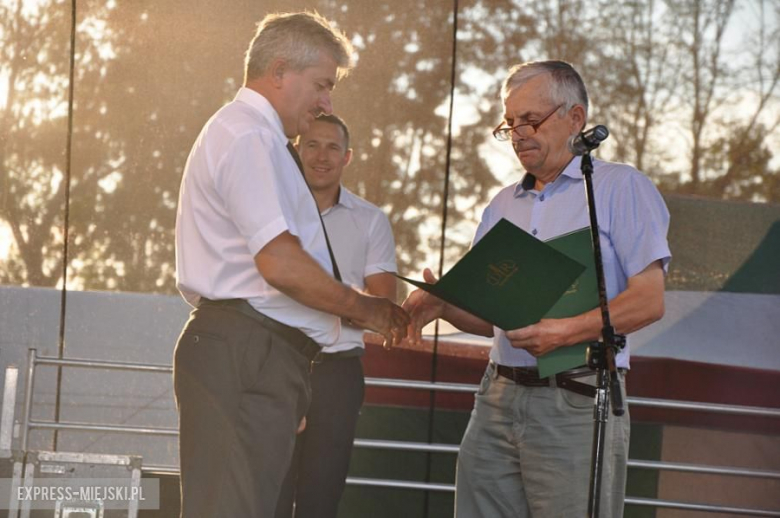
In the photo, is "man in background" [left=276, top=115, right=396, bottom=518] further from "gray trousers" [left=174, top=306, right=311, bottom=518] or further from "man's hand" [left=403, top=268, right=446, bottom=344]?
"gray trousers" [left=174, top=306, right=311, bottom=518]

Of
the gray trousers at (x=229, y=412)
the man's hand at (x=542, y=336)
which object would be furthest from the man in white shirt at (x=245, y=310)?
the man's hand at (x=542, y=336)

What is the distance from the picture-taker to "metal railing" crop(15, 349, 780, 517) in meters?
4.35

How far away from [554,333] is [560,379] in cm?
15

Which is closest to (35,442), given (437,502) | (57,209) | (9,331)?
(9,331)

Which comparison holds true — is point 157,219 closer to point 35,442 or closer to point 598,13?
point 35,442

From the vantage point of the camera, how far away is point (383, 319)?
8.35 ft

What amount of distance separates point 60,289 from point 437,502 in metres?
1.97

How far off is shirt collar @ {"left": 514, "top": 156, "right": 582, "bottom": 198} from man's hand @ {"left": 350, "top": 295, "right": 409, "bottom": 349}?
0.45 meters

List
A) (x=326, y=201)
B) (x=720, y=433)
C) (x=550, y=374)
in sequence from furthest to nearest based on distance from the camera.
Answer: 1. (x=720, y=433)
2. (x=326, y=201)
3. (x=550, y=374)

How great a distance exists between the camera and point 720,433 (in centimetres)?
476

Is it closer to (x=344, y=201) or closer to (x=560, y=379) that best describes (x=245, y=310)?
(x=560, y=379)

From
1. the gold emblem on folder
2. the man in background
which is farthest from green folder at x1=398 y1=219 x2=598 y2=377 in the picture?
the man in background

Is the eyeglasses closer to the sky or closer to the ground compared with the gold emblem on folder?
closer to the sky

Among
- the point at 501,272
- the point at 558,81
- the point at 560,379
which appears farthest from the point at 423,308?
the point at 558,81
